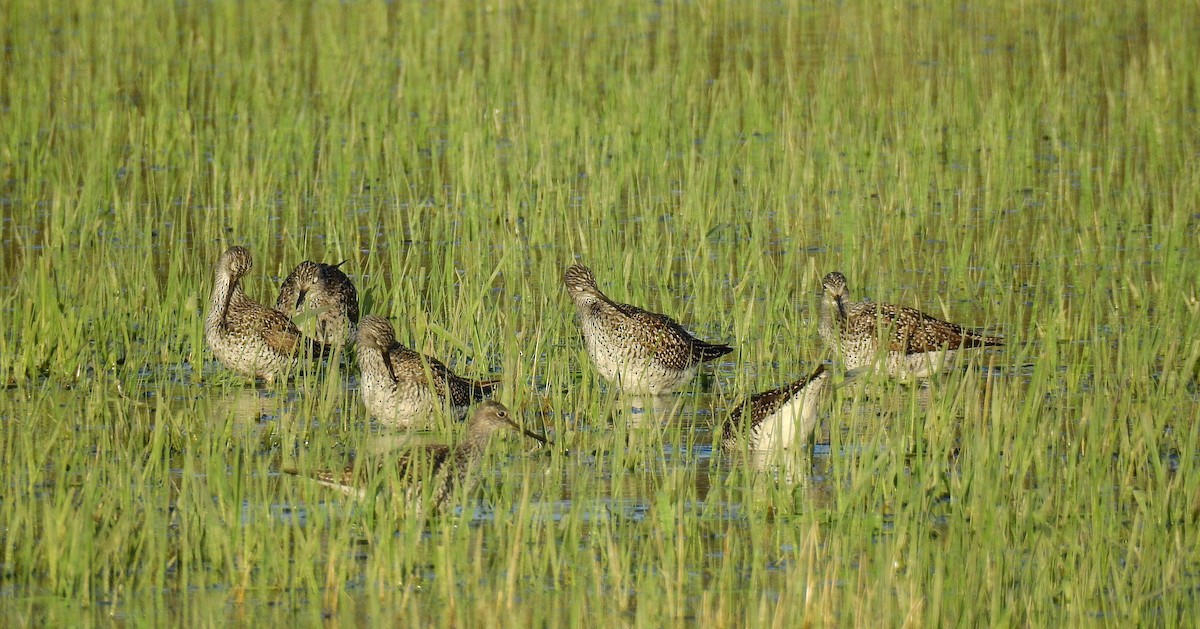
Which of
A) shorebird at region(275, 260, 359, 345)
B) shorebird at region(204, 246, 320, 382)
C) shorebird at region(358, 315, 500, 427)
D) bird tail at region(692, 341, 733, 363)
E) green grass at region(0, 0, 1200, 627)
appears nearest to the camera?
green grass at region(0, 0, 1200, 627)

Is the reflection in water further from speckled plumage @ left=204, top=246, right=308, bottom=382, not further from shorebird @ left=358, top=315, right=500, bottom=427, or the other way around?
shorebird @ left=358, top=315, right=500, bottom=427

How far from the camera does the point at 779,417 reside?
730 cm

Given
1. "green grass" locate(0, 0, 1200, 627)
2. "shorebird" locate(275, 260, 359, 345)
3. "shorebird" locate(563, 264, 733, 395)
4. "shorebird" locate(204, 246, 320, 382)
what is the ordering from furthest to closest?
1. "shorebird" locate(275, 260, 359, 345)
2. "shorebird" locate(204, 246, 320, 382)
3. "shorebird" locate(563, 264, 733, 395)
4. "green grass" locate(0, 0, 1200, 627)

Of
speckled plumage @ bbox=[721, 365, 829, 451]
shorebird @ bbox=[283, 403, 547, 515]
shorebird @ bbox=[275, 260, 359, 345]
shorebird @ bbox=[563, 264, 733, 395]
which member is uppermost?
shorebird @ bbox=[275, 260, 359, 345]

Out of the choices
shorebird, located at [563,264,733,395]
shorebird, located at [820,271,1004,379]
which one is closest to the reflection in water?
shorebird, located at [563,264,733,395]

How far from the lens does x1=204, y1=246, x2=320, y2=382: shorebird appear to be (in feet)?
29.1

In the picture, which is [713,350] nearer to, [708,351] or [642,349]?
[708,351]

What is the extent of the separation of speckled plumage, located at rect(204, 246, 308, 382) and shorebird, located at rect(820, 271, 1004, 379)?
2.55 meters

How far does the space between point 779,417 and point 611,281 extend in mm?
2939

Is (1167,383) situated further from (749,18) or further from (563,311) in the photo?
(749,18)

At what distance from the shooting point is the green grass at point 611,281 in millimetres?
5895

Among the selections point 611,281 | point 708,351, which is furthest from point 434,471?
point 611,281

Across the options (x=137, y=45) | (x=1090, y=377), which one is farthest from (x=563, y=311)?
(x=137, y=45)

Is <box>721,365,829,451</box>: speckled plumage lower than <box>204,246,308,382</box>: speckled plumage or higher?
lower
